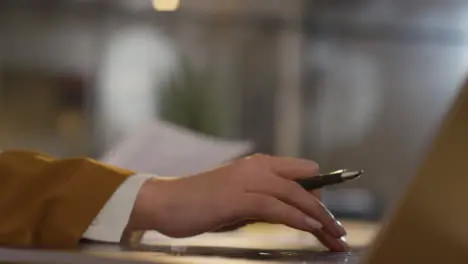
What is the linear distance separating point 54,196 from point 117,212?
5cm

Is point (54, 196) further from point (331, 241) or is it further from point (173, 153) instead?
point (173, 153)

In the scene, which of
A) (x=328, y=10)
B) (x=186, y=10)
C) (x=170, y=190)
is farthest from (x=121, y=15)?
(x=170, y=190)

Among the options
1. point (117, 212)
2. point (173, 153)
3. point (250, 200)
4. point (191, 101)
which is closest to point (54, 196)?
point (117, 212)

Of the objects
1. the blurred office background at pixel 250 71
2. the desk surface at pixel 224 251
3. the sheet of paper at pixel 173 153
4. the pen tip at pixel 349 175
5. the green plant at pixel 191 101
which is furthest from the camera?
the blurred office background at pixel 250 71

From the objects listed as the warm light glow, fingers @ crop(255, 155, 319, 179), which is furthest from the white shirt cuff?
the warm light glow

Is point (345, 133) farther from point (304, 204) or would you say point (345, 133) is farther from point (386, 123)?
point (304, 204)

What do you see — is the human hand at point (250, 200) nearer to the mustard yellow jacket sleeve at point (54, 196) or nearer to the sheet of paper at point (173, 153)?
the mustard yellow jacket sleeve at point (54, 196)

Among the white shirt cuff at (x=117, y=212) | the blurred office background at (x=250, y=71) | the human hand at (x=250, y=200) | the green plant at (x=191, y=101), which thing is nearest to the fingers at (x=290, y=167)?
the human hand at (x=250, y=200)

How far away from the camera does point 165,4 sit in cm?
280

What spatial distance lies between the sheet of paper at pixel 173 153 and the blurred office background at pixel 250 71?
156cm

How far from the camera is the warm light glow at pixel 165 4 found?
2.80 m

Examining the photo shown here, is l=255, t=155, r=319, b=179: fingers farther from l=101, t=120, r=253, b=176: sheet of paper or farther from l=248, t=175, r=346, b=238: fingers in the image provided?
l=101, t=120, r=253, b=176: sheet of paper

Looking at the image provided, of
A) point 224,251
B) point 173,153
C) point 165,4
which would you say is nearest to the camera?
point 224,251

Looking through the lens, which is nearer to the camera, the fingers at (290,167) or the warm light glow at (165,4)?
the fingers at (290,167)
